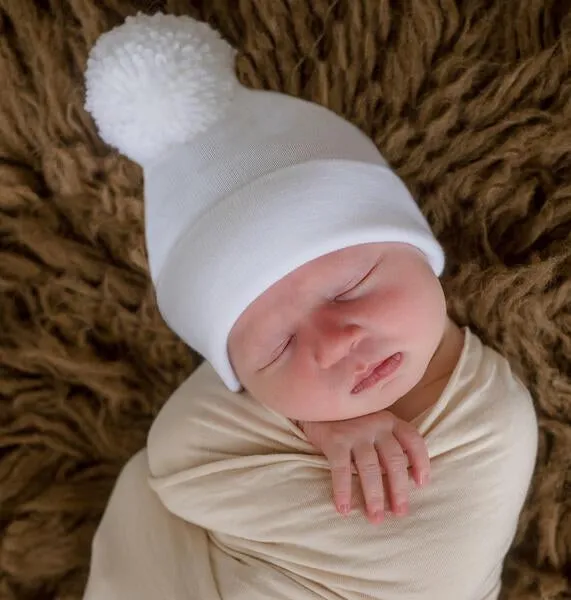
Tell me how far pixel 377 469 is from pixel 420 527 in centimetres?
7

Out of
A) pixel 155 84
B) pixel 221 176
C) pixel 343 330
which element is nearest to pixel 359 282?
pixel 343 330

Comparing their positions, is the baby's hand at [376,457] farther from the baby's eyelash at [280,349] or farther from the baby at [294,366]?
the baby's eyelash at [280,349]

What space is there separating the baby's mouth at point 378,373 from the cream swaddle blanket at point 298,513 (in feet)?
0.29

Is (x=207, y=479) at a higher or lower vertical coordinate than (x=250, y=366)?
lower

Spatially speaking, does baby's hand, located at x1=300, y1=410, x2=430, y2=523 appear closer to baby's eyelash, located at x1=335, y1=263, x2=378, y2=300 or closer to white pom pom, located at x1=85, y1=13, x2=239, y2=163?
baby's eyelash, located at x1=335, y1=263, x2=378, y2=300

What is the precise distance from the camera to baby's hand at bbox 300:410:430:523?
904mm

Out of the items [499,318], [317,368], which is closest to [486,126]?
[499,318]

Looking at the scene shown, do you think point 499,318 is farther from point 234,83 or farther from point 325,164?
point 234,83

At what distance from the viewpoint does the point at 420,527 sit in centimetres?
92

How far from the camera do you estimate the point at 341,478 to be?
909 mm

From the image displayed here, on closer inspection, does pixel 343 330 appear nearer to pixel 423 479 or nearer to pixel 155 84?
pixel 423 479

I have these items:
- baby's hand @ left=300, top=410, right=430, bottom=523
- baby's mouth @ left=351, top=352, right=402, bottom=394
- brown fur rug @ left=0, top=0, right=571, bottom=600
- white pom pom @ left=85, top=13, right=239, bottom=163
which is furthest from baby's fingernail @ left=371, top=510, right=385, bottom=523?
white pom pom @ left=85, top=13, right=239, bottom=163

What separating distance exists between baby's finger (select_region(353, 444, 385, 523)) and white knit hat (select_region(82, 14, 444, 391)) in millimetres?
165

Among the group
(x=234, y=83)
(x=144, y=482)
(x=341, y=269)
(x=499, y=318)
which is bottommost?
(x=144, y=482)
